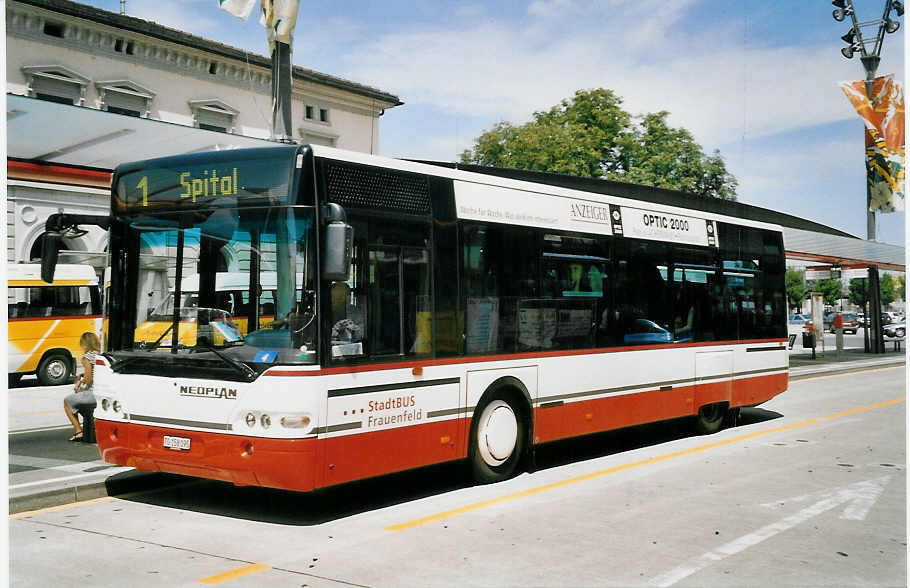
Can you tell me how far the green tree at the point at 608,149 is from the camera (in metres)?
63.1

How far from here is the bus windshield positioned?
292 inches

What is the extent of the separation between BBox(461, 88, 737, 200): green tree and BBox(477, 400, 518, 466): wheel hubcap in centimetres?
5352

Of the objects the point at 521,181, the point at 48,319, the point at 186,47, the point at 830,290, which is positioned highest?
the point at 186,47

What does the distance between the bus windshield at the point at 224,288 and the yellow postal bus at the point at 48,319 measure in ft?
55.5

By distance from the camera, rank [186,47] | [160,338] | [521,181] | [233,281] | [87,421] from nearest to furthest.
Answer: [233,281] < [160,338] < [521,181] < [87,421] < [186,47]

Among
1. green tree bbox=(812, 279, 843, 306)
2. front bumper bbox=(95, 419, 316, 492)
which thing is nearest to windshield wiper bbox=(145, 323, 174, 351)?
front bumper bbox=(95, 419, 316, 492)

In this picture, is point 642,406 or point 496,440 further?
point 642,406

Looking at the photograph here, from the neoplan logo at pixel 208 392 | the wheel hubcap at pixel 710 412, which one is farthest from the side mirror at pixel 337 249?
the wheel hubcap at pixel 710 412

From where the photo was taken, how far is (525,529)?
7.46 m

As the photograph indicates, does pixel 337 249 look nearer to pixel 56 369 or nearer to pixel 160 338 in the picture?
pixel 160 338

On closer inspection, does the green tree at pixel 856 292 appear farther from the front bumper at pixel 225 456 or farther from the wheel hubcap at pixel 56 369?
the front bumper at pixel 225 456

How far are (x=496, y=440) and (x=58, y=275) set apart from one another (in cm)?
1886

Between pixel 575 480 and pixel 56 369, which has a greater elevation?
pixel 56 369

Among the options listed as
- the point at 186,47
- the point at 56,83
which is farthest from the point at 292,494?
the point at 186,47
